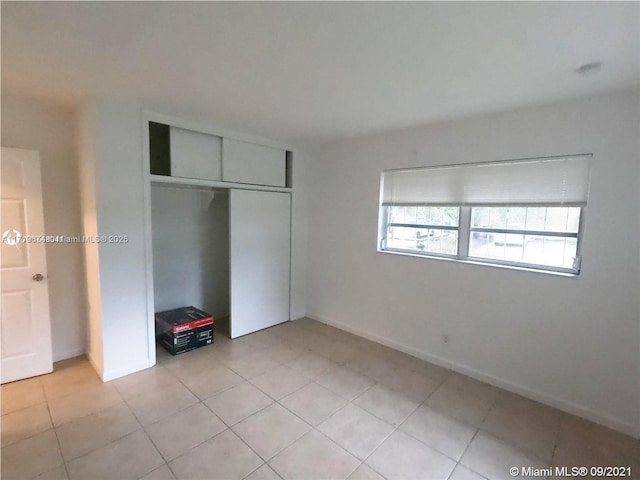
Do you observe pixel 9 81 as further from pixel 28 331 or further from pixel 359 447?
pixel 359 447

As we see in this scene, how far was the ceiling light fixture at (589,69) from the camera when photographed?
5.85 ft

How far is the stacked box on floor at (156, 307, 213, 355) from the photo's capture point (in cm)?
321

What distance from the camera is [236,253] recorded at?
3.58m

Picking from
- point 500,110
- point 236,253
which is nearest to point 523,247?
point 500,110

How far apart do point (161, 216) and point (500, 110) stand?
12.2ft

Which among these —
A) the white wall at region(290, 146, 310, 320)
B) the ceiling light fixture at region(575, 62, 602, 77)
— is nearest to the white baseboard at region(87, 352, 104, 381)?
the white wall at region(290, 146, 310, 320)

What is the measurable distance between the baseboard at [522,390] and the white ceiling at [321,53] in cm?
235

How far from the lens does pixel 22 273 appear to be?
262 centimetres

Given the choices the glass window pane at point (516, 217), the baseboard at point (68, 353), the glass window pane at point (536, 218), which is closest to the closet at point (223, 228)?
the baseboard at point (68, 353)

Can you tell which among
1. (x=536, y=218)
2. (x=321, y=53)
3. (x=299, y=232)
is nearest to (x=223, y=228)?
(x=299, y=232)

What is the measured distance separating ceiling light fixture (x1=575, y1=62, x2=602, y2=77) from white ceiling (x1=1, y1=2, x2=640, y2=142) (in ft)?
0.15

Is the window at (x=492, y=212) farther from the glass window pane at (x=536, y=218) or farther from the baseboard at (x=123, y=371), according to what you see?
the baseboard at (x=123, y=371)

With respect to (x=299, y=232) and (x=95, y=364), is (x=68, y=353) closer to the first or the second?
(x=95, y=364)

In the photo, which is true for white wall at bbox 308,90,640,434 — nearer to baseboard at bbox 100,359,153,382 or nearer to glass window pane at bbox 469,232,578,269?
glass window pane at bbox 469,232,578,269
